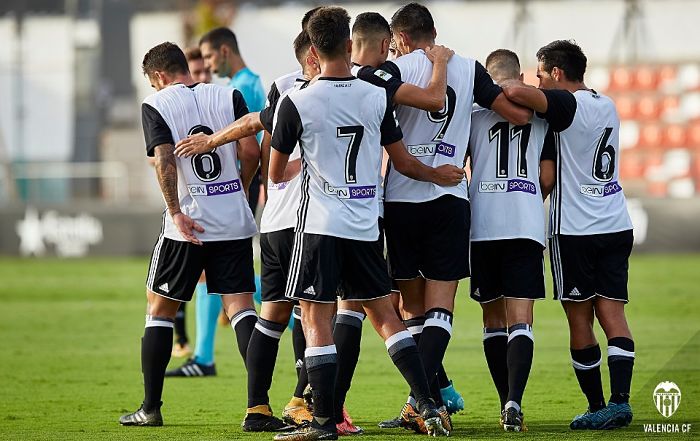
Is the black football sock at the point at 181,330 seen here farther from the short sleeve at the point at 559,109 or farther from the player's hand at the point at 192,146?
the short sleeve at the point at 559,109

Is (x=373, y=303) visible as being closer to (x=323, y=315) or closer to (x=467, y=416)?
(x=323, y=315)

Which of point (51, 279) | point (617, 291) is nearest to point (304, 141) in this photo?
point (617, 291)

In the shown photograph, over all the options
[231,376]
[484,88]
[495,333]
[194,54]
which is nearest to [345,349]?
[495,333]

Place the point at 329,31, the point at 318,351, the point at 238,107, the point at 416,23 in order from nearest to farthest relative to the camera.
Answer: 1. the point at 329,31
2. the point at 318,351
3. the point at 416,23
4. the point at 238,107

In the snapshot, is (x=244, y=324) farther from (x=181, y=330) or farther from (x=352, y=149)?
(x=181, y=330)

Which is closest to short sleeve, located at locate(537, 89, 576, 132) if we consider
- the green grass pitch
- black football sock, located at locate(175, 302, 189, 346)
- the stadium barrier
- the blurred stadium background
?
the green grass pitch

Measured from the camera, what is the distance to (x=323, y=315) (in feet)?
22.6

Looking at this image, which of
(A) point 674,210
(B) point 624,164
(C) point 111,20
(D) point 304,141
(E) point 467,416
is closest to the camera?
(D) point 304,141

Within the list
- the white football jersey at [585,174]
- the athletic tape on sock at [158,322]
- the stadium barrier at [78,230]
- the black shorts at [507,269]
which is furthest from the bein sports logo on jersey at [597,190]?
the stadium barrier at [78,230]

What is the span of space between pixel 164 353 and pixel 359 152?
76.8 inches

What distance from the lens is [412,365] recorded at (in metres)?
6.86

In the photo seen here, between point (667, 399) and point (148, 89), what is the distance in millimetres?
30255

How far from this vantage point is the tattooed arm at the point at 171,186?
299 inches

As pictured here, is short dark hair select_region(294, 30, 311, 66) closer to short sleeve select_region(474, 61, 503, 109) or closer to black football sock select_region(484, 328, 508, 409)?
short sleeve select_region(474, 61, 503, 109)
